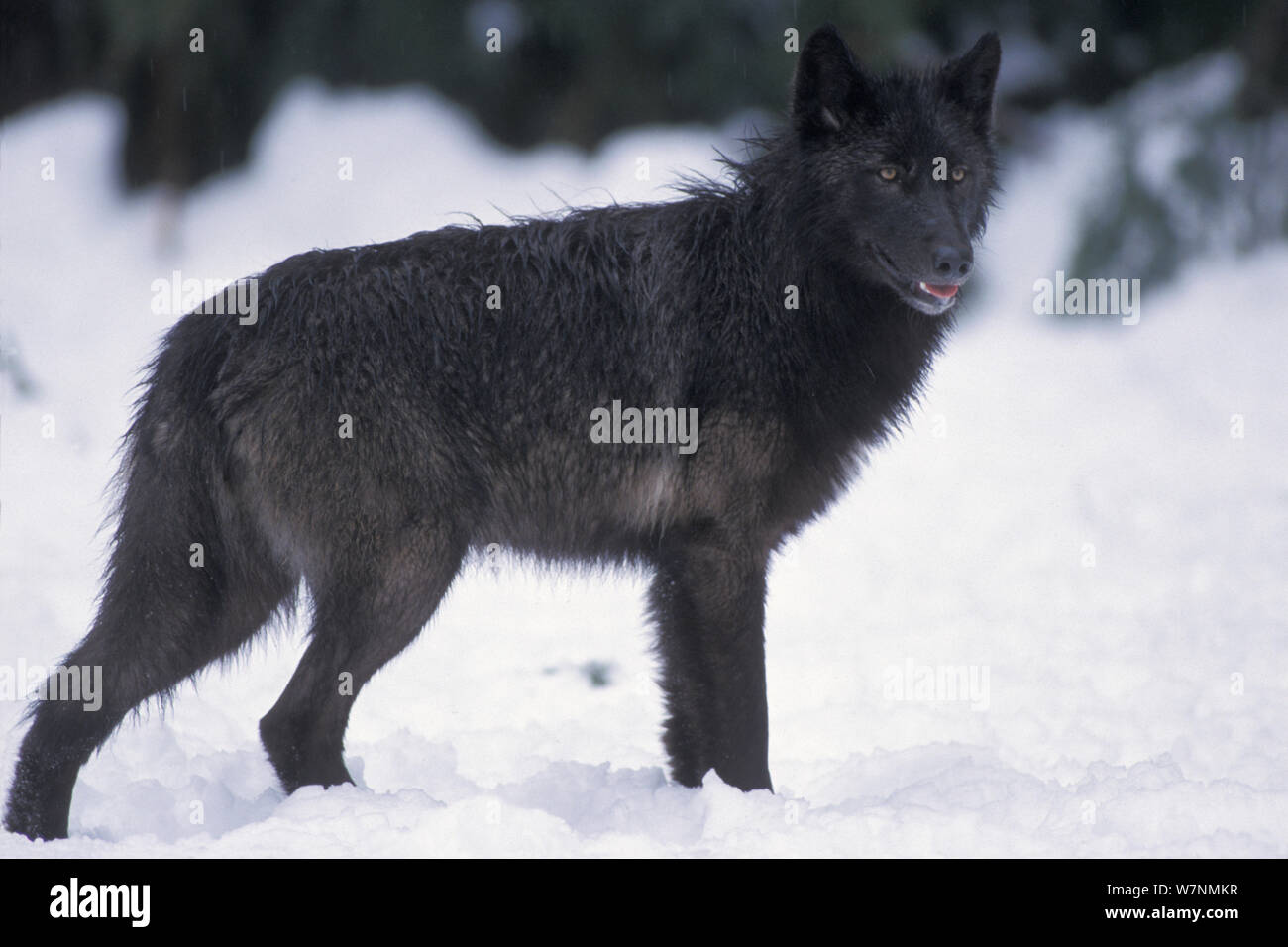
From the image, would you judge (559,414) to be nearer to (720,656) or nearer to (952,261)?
(720,656)

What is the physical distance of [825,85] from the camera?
523 centimetres

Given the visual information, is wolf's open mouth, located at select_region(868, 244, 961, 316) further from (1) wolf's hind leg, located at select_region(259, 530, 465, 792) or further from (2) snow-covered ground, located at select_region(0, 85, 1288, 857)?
(1) wolf's hind leg, located at select_region(259, 530, 465, 792)

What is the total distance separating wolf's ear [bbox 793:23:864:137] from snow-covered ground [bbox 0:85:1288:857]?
4.23 ft

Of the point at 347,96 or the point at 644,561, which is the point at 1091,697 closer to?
the point at 644,561

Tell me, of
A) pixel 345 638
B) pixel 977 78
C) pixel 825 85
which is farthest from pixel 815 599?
pixel 345 638

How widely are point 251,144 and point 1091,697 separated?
10.2 metres

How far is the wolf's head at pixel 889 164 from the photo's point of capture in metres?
5.07

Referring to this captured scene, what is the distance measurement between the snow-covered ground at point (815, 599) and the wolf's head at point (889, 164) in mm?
1353

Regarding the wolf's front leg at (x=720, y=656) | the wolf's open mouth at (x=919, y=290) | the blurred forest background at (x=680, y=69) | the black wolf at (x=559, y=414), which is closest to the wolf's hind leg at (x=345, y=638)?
the black wolf at (x=559, y=414)

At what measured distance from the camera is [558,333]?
520cm

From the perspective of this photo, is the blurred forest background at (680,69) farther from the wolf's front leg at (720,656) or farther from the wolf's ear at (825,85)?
the wolf's front leg at (720,656)

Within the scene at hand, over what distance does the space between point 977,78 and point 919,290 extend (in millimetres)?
983

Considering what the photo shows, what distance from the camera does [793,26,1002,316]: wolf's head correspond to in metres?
5.07

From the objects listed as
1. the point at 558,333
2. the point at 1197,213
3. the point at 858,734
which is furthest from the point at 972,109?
the point at 1197,213
